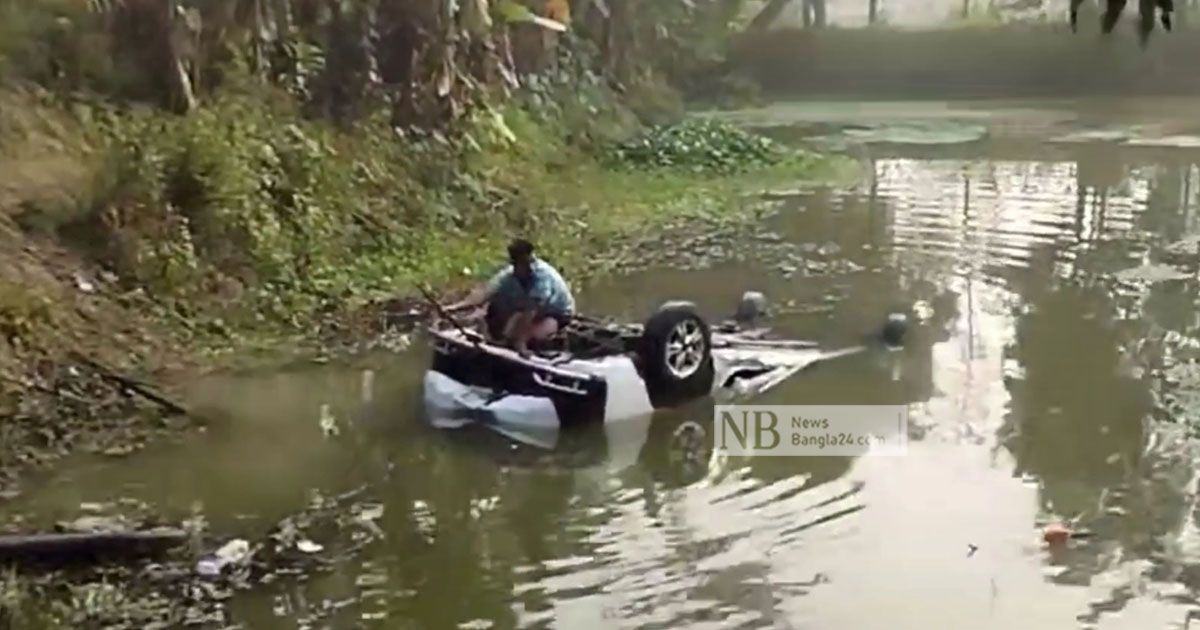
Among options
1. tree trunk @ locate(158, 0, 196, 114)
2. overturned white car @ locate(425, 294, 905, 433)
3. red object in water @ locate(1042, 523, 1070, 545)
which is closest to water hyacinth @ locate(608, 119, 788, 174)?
tree trunk @ locate(158, 0, 196, 114)

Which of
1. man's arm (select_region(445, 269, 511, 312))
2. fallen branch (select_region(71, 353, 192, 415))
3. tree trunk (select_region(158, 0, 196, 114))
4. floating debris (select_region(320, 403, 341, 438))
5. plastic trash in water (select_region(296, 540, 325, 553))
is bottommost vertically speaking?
plastic trash in water (select_region(296, 540, 325, 553))

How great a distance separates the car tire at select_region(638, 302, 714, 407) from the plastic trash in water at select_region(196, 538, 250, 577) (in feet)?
11.1

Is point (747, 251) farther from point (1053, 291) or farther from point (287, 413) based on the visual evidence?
point (287, 413)

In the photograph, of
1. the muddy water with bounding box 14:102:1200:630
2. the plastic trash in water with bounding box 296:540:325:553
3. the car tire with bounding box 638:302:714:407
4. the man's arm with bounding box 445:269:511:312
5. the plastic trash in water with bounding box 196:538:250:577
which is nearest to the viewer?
the muddy water with bounding box 14:102:1200:630

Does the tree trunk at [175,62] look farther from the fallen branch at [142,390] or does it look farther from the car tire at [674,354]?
the car tire at [674,354]

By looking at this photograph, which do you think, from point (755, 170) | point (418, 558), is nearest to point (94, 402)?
point (418, 558)

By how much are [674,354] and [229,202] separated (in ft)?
17.4

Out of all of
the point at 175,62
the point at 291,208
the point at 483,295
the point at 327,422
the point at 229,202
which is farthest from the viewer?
the point at 175,62

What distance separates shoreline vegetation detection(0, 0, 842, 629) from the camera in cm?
1084

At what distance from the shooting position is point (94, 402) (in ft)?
35.9

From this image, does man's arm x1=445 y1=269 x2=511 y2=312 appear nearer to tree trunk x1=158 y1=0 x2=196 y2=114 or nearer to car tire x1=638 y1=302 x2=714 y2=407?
car tire x1=638 y1=302 x2=714 y2=407

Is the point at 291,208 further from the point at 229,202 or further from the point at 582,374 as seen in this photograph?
the point at 582,374

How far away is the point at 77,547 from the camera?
27.4 ft

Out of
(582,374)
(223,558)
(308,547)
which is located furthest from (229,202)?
(223,558)
